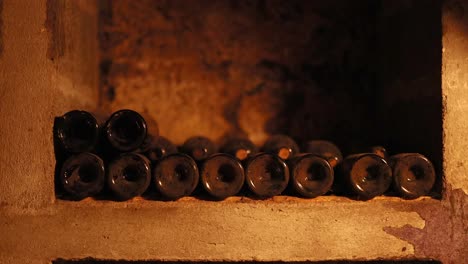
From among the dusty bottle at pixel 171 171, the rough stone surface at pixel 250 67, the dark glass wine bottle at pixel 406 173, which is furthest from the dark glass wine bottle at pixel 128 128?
the dark glass wine bottle at pixel 406 173

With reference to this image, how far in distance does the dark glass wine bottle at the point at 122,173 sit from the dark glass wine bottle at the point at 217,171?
195 mm

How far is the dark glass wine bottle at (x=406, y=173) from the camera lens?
4.47ft

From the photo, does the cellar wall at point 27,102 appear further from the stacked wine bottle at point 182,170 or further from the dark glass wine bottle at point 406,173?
the dark glass wine bottle at point 406,173

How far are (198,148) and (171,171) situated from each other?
0.98ft

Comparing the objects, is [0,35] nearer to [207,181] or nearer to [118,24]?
[118,24]

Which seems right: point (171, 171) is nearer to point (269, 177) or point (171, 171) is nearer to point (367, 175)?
point (269, 177)

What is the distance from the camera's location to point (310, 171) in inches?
53.9

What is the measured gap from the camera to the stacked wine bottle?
51.7 inches

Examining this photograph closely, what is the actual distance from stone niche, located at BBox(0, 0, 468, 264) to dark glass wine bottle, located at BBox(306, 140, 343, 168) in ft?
0.57

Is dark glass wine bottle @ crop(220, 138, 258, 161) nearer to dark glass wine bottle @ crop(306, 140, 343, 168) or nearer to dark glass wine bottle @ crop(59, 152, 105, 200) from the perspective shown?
dark glass wine bottle @ crop(306, 140, 343, 168)

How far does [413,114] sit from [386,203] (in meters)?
0.49

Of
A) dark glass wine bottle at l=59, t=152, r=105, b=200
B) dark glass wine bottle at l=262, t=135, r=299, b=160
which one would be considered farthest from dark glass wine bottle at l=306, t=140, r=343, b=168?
dark glass wine bottle at l=59, t=152, r=105, b=200

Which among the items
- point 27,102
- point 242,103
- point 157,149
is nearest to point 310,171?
point 157,149

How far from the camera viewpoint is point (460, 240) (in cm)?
138
